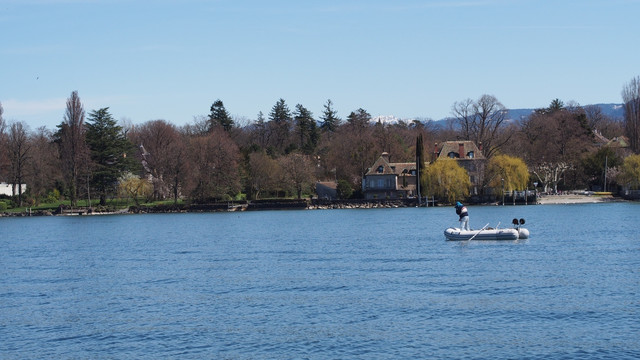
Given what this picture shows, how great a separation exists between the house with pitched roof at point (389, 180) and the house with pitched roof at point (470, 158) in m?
4.55

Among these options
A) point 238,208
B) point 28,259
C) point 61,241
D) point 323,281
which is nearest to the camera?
point 323,281

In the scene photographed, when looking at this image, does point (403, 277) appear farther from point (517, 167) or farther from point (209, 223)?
point (517, 167)

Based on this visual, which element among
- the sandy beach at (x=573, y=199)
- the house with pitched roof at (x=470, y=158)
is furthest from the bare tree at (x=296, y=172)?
the sandy beach at (x=573, y=199)

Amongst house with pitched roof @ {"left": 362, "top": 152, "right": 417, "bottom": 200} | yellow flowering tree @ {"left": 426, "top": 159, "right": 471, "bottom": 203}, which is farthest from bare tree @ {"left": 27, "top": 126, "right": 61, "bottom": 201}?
yellow flowering tree @ {"left": 426, "top": 159, "right": 471, "bottom": 203}

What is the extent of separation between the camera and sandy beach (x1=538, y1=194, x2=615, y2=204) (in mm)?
93688

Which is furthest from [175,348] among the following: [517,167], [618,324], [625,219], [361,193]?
[361,193]

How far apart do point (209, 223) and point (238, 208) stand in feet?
85.9

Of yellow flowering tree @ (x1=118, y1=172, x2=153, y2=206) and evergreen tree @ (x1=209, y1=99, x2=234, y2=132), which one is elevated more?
evergreen tree @ (x1=209, y1=99, x2=234, y2=132)

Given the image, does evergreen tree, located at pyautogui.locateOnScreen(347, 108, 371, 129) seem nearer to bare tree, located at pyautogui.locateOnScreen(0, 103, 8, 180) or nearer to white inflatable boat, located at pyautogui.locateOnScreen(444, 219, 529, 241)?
bare tree, located at pyautogui.locateOnScreen(0, 103, 8, 180)

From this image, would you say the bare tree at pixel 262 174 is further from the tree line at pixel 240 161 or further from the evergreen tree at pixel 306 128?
the evergreen tree at pixel 306 128

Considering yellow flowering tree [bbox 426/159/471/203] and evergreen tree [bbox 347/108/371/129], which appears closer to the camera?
yellow flowering tree [bbox 426/159/471/203]

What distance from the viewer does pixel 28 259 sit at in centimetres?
4338

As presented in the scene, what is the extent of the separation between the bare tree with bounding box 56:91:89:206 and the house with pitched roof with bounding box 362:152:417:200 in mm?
36901

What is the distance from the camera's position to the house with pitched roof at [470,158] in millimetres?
98500
